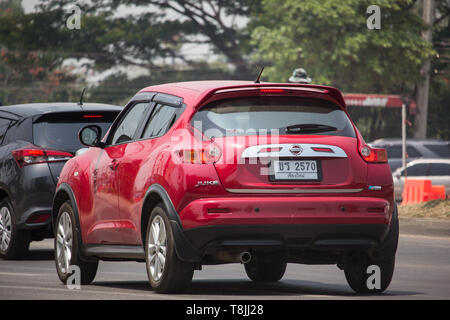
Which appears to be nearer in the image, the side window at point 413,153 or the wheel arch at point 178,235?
the wheel arch at point 178,235

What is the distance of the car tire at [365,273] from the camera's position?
9.16 meters

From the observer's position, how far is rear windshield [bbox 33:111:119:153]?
503 inches

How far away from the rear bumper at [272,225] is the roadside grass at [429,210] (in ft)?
31.8

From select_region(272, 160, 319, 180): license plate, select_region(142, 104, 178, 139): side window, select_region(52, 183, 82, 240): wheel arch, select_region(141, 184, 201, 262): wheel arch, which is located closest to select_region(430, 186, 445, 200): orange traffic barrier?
select_region(52, 183, 82, 240): wheel arch

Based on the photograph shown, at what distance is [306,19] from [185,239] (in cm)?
3980

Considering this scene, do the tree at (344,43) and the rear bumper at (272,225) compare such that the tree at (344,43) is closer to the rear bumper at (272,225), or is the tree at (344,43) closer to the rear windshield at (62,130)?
the rear windshield at (62,130)

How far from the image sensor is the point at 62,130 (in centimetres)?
1281

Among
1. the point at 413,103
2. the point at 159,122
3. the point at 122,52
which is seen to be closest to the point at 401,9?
the point at 413,103

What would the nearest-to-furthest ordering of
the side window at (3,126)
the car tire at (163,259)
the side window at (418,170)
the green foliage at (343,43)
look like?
the car tire at (163,259) → the side window at (3,126) → the side window at (418,170) → the green foliage at (343,43)

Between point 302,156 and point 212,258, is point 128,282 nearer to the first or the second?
point 212,258

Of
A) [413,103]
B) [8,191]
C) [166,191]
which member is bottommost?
[413,103]

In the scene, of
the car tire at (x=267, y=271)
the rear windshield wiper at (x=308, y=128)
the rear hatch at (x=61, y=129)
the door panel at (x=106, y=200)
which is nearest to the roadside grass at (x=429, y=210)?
the rear hatch at (x=61, y=129)

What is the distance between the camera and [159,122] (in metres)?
9.15

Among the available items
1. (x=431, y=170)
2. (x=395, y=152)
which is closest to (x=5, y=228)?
(x=431, y=170)
